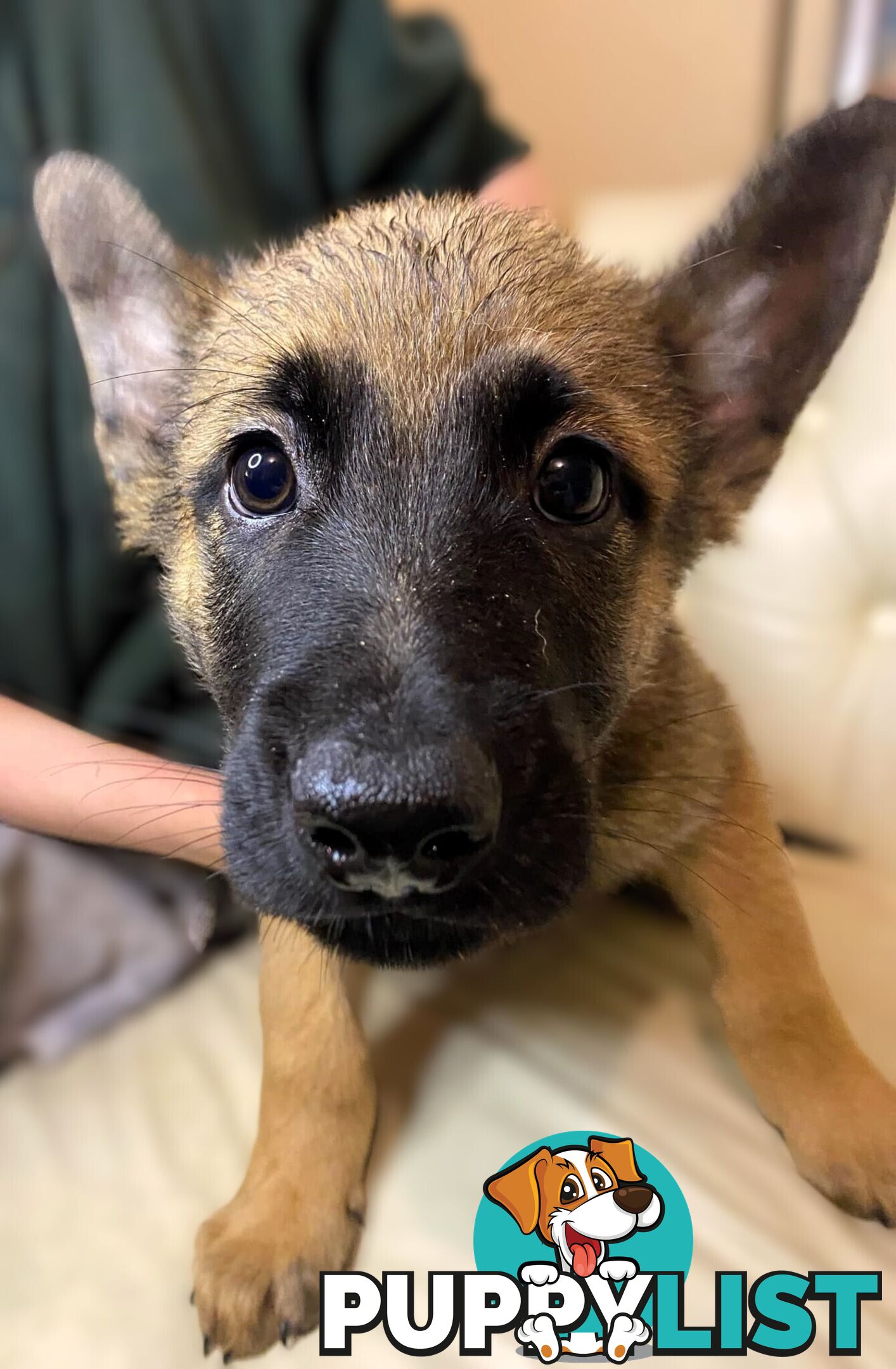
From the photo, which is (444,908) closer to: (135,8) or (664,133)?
(135,8)

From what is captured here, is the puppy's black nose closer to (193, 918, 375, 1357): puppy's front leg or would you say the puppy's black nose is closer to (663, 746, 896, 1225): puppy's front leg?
(193, 918, 375, 1357): puppy's front leg

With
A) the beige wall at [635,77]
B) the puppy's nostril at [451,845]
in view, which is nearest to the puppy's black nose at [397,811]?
the puppy's nostril at [451,845]

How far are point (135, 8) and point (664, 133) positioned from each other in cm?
133

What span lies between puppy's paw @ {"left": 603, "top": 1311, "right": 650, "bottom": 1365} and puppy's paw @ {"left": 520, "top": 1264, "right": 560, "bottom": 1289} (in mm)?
82

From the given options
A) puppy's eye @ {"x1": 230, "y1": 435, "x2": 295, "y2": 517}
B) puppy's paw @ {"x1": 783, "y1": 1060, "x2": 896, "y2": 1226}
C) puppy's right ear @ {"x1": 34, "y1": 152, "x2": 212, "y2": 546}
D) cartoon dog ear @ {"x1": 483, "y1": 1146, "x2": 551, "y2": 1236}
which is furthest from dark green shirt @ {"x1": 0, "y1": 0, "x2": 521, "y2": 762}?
puppy's paw @ {"x1": 783, "y1": 1060, "x2": 896, "y2": 1226}

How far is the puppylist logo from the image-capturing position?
37.4 inches

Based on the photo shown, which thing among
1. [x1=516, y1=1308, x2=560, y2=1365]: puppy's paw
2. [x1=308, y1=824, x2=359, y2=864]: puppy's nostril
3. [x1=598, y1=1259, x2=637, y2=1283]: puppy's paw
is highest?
[x1=308, y1=824, x2=359, y2=864]: puppy's nostril

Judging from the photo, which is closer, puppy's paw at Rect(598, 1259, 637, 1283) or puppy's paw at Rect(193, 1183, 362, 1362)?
puppy's paw at Rect(598, 1259, 637, 1283)

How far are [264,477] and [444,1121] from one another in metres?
0.89

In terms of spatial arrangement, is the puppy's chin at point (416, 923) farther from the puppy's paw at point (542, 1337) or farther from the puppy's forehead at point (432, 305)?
the puppy's forehead at point (432, 305)

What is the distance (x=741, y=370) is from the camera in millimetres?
1312

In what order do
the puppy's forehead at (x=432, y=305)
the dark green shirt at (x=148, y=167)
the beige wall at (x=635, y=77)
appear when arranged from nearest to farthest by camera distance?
1. the puppy's forehead at (x=432, y=305)
2. the dark green shirt at (x=148, y=167)
3. the beige wall at (x=635, y=77)

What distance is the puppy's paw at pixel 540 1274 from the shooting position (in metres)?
0.94

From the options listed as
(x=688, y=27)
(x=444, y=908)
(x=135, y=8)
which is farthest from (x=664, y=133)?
(x=444, y=908)
